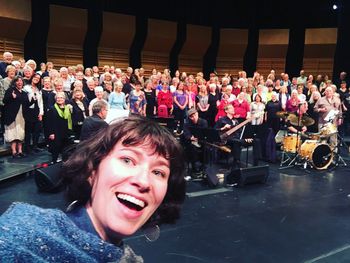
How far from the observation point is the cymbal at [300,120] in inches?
255

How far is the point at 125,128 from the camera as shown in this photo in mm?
862

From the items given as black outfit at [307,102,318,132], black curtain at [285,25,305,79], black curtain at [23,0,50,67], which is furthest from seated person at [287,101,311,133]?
black curtain at [285,25,305,79]

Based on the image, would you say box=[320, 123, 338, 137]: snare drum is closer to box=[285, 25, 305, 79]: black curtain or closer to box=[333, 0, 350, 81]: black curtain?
box=[333, 0, 350, 81]: black curtain

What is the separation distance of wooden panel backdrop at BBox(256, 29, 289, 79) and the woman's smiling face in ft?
49.0

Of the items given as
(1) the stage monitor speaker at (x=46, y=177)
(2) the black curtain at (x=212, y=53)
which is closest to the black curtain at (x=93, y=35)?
(2) the black curtain at (x=212, y=53)

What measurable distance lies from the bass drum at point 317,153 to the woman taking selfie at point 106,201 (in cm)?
589

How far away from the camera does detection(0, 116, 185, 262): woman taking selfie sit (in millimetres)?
595

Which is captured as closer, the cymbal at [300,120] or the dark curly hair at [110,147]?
the dark curly hair at [110,147]

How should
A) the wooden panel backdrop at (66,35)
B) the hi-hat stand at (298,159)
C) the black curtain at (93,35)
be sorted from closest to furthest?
the hi-hat stand at (298,159) < the wooden panel backdrop at (66,35) < the black curtain at (93,35)

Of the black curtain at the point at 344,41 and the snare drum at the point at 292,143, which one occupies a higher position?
the black curtain at the point at 344,41

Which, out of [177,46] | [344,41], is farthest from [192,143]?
[177,46]

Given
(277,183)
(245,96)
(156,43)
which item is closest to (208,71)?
(156,43)

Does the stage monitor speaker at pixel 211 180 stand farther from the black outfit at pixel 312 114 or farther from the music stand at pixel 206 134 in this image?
the black outfit at pixel 312 114

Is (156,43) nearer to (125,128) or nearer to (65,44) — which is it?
(65,44)
